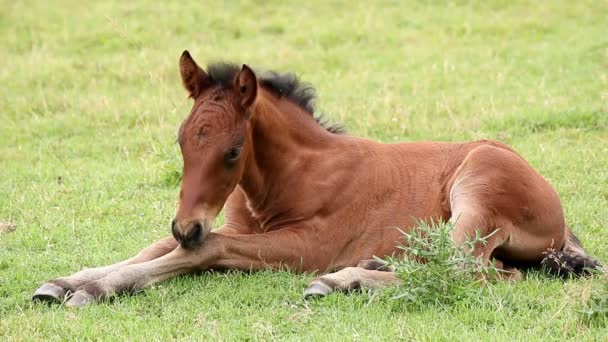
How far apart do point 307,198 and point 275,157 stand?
377 mm

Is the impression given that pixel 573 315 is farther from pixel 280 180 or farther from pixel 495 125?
pixel 495 125

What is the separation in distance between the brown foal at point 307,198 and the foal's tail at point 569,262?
0.04ft

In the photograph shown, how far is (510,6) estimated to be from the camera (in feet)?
57.7

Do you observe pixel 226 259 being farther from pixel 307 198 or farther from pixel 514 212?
pixel 514 212

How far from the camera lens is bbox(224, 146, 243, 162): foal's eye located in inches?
249

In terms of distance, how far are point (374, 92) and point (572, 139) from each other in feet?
10.7

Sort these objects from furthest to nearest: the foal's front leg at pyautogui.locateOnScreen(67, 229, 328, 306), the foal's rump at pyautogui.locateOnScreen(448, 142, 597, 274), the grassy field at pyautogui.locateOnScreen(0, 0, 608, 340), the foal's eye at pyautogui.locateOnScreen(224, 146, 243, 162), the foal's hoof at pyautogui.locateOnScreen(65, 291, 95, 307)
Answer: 1. the foal's rump at pyautogui.locateOnScreen(448, 142, 597, 274)
2. the foal's eye at pyautogui.locateOnScreen(224, 146, 243, 162)
3. the foal's front leg at pyautogui.locateOnScreen(67, 229, 328, 306)
4. the foal's hoof at pyautogui.locateOnScreen(65, 291, 95, 307)
5. the grassy field at pyautogui.locateOnScreen(0, 0, 608, 340)

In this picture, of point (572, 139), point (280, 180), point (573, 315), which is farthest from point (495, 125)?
point (573, 315)

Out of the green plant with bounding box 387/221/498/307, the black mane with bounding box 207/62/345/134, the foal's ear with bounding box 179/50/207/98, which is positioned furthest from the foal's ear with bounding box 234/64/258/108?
the green plant with bounding box 387/221/498/307

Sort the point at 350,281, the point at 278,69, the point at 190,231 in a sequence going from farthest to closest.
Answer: the point at 278,69 < the point at 350,281 < the point at 190,231

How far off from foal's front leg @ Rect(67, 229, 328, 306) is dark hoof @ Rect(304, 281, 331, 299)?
2.14 feet

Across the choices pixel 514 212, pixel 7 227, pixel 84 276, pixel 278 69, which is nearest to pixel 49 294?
pixel 84 276

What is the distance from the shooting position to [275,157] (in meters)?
6.96

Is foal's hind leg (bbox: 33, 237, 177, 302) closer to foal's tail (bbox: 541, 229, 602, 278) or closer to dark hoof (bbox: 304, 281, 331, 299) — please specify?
dark hoof (bbox: 304, 281, 331, 299)
